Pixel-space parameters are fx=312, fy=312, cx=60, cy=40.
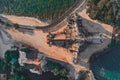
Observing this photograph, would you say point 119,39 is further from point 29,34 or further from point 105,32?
point 29,34

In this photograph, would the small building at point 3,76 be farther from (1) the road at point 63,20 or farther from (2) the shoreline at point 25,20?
(1) the road at point 63,20

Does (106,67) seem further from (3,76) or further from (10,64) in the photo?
(3,76)

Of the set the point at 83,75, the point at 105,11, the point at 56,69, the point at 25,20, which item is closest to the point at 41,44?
the point at 25,20

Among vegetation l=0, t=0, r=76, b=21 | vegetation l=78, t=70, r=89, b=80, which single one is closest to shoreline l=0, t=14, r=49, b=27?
vegetation l=0, t=0, r=76, b=21

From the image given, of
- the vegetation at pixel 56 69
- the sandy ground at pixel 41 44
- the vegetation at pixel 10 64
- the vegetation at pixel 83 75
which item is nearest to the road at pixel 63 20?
the sandy ground at pixel 41 44

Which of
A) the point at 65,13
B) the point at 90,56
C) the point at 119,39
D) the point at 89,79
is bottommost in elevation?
the point at 89,79

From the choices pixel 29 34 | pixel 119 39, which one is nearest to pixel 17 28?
pixel 29 34
